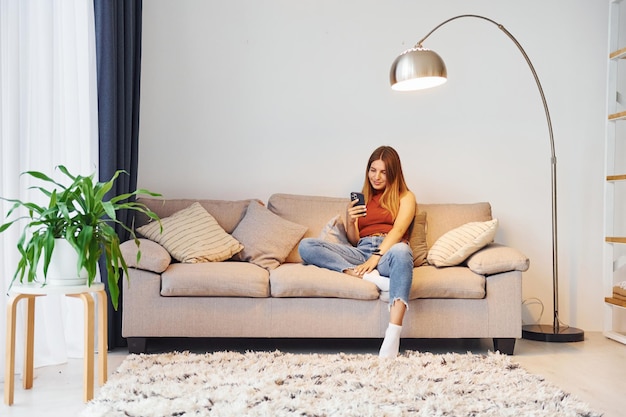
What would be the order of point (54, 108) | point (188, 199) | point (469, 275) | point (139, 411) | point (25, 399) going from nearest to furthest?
1. point (139, 411)
2. point (25, 399)
3. point (54, 108)
4. point (469, 275)
5. point (188, 199)

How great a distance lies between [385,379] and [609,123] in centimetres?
249

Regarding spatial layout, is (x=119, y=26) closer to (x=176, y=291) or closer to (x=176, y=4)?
(x=176, y=4)

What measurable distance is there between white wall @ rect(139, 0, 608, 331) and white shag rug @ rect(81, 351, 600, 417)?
1.48m

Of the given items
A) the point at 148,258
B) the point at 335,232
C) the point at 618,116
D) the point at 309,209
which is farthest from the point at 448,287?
Answer: the point at 618,116

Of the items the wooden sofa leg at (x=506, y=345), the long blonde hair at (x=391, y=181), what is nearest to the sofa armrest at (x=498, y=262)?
the wooden sofa leg at (x=506, y=345)

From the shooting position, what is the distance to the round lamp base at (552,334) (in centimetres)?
396

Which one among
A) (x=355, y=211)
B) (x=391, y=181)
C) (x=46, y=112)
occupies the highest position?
(x=46, y=112)

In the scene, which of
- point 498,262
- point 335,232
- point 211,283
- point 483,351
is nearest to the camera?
point 211,283

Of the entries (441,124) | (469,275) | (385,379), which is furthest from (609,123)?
(385,379)

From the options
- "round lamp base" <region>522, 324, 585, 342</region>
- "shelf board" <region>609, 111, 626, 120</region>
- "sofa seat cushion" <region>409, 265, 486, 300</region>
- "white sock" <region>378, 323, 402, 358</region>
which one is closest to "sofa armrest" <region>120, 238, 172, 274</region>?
"white sock" <region>378, 323, 402, 358</region>

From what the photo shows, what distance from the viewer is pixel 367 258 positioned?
376cm

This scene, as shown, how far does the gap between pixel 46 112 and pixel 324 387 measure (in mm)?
1842

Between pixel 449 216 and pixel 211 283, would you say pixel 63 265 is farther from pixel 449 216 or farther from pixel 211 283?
pixel 449 216

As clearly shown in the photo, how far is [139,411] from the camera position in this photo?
90.4 inches
